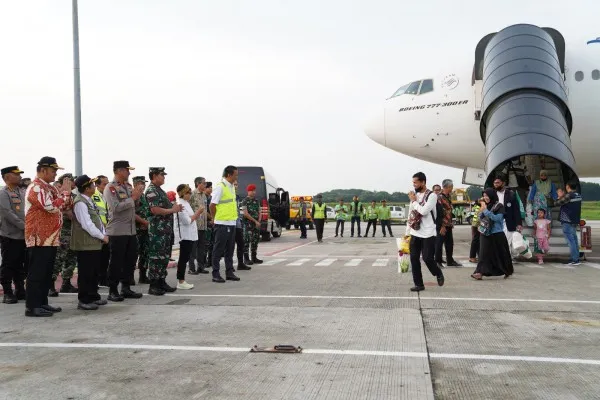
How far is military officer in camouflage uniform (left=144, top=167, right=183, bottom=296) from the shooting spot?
7.91 metres

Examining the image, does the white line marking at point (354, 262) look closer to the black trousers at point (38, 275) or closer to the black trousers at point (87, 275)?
the black trousers at point (87, 275)

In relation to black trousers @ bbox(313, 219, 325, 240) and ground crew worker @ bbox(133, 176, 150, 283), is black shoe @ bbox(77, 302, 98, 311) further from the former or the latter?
black trousers @ bbox(313, 219, 325, 240)

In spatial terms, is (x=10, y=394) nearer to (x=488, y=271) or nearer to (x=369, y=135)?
(x=488, y=271)

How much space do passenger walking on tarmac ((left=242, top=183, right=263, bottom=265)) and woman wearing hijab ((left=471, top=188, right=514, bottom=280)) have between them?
4.91 meters

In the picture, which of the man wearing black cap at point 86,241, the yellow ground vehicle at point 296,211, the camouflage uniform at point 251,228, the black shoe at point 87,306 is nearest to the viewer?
the black shoe at point 87,306

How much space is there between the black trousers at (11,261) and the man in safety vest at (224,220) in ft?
9.78

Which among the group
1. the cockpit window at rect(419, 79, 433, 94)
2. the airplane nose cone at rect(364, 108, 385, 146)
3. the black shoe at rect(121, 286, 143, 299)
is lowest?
the black shoe at rect(121, 286, 143, 299)

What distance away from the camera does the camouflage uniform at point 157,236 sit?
26.0 feet

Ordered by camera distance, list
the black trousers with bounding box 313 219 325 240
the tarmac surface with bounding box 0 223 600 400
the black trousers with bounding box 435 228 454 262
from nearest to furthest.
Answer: the tarmac surface with bounding box 0 223 600 400 → the black trousers with bounding box 435 228 454 262 → the black trousers with bounding box 313 219 325 240

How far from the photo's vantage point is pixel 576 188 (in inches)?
460

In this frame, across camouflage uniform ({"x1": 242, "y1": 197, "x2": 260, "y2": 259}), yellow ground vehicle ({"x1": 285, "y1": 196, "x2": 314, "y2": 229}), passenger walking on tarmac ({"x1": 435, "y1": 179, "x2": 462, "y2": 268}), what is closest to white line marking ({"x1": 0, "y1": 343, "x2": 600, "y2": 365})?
passenger walking on tarmac ({"x1": 435, "y1": 179, "x2": 462, "y2": 268})

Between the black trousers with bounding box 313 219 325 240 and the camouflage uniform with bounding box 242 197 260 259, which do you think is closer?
the camouflage uniform with bounding box 242 197 260 259

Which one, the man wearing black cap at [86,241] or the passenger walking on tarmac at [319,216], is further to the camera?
the passenger walking on tarmac at [319,216]

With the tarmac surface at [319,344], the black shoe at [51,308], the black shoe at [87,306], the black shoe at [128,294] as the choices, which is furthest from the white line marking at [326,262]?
the black shoe at [51,308]
